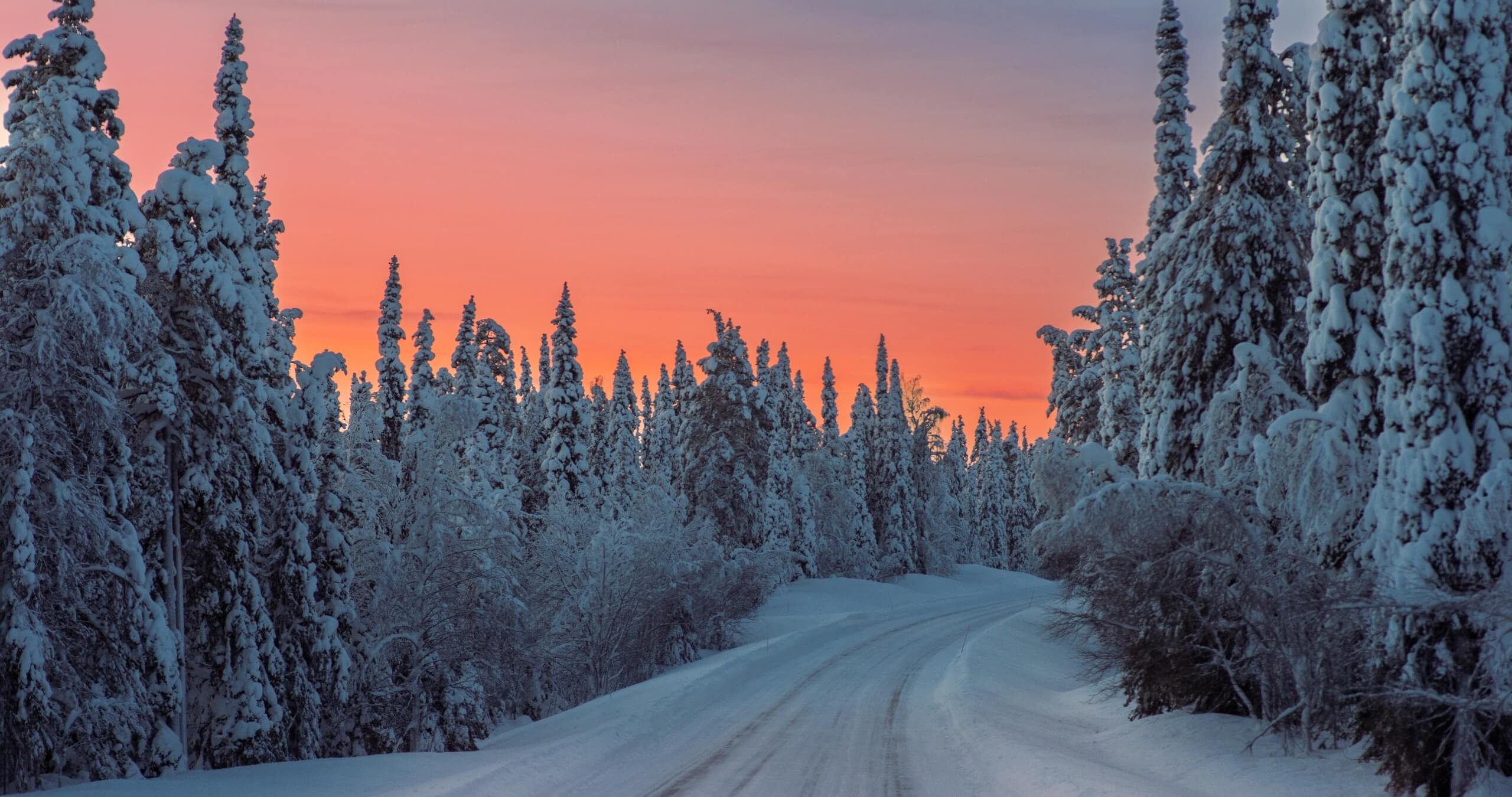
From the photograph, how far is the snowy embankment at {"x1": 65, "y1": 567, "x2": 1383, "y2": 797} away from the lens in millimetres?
14734

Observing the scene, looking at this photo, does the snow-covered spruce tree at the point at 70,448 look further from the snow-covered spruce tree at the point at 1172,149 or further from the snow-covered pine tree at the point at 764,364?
the snow-covered pine tree at the point at 764,364

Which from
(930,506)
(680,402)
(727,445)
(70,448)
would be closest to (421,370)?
(727,445)

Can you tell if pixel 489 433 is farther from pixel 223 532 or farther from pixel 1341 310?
pixel 1341 310

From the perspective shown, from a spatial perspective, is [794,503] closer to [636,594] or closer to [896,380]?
[896,380]

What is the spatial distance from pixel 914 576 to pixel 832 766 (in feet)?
220

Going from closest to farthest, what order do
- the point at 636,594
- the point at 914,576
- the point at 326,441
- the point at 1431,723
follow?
the point at 1431,723
the point at 326,441
the point at 636,594
the point at 914,576

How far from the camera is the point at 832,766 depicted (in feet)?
55.7

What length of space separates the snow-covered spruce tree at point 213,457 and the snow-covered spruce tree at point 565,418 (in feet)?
77.8

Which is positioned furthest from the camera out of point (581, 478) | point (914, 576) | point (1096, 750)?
point (914, 576)

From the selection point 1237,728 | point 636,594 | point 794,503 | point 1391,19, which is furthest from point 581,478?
point 1391,19

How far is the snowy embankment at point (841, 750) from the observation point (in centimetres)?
1473

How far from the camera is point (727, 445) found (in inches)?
2299

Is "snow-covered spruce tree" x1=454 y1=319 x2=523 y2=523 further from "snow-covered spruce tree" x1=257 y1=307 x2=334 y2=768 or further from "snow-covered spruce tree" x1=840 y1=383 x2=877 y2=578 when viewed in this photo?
"snow-covered spruce tree" x1=840 y1=383 x2=877 y2=578

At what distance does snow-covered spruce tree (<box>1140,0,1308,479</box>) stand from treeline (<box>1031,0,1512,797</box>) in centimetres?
5
